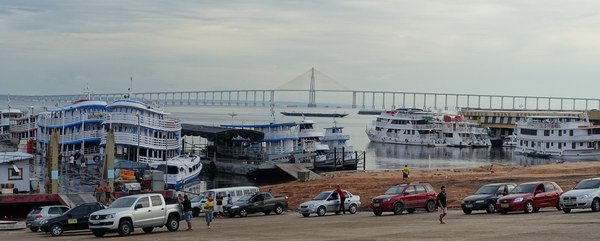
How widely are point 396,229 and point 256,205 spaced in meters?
13.0

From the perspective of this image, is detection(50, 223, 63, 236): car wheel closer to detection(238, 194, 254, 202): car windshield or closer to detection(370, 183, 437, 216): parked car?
detection(238, 194, 254, 202): car windshield

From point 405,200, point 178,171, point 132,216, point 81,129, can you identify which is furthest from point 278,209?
point 81,129

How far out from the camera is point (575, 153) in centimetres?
10581

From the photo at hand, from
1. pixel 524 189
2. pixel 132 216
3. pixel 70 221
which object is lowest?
pixel 70 221

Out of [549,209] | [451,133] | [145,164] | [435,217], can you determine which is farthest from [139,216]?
[451,133]

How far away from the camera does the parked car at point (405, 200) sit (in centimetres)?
3509

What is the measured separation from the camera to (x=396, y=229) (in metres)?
27.4

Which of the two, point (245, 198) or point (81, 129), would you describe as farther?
point (81, 129)

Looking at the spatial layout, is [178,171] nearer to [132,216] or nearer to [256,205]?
[256,205]

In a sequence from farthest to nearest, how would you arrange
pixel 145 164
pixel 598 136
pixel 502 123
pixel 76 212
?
1. pixel 502 123
2. pixel 598 136
3. pixel 145 164
4. pixel 76 212

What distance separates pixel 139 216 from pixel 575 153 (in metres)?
86.9

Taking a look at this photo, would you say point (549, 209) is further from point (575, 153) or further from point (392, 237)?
point (575, 153)

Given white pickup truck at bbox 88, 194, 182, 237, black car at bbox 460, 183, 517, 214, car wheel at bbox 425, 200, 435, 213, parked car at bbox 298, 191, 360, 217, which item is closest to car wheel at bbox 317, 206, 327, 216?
parked car at bbox 298, 191, 360, 217

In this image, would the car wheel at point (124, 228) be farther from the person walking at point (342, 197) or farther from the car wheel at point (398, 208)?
the car wheel at point (398, 208)
